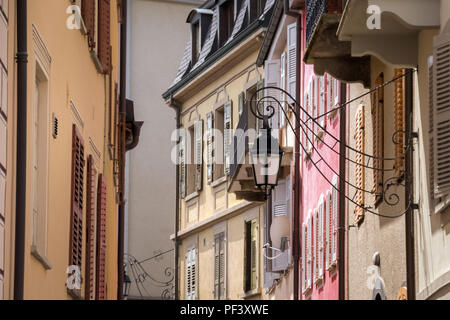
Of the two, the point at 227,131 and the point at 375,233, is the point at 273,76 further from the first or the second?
the point at 375,233

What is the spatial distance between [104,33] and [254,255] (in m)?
14.3

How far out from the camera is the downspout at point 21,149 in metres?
11.3

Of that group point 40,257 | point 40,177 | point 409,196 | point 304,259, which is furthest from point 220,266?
point 40,257

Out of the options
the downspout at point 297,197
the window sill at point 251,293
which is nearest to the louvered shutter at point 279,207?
the downspout at point 297,197

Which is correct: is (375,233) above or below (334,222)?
below

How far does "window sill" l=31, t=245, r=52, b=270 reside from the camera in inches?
492

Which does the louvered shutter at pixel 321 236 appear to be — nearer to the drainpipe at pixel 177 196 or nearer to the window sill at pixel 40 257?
the window sill at pixel 40 257

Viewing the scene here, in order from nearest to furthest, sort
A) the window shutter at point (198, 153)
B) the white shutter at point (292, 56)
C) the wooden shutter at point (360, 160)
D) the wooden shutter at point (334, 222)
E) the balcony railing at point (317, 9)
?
the balcony railing at point (317, 9) < the wooden shutter at point (360, 160) < the wooden shutter at point (334, 222) < the white shutter at point (292, 56) < the window shutter at point (198, 153)

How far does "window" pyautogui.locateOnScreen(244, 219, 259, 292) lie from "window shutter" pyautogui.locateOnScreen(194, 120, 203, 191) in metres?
3.80

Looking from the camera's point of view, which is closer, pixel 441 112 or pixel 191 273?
pixel 441 112

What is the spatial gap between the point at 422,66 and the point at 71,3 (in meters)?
3.76

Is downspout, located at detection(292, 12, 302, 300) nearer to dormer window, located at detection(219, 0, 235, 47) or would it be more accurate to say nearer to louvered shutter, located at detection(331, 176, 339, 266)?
louvered shutter, located at detection(331, 176, 339, 266)

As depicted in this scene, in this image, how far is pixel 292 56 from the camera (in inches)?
1096

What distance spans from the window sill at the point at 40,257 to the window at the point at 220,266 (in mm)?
22195
